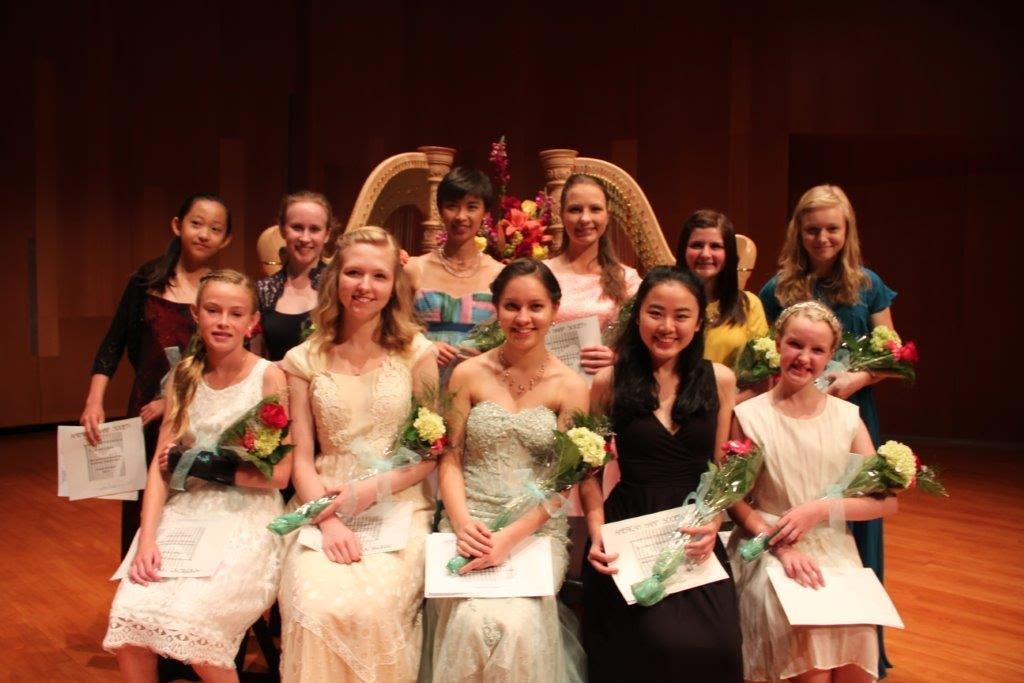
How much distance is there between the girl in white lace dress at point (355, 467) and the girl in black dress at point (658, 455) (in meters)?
0.53

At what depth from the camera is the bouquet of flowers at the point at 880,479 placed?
2475 mm

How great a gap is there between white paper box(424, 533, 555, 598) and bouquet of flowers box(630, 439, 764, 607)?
307 millimetres

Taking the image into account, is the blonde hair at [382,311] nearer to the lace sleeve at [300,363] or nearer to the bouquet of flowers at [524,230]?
the lace sleeve at [300,363]

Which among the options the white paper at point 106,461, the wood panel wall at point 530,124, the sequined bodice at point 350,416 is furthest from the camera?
the wood panel wall at point 530,124

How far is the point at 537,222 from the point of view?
3785 millimetres

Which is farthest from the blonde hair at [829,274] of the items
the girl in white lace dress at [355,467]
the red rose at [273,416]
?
the red rose at [273,416]

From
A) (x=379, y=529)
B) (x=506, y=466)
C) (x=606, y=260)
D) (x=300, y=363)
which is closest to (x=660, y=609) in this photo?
(x=506, y=466)

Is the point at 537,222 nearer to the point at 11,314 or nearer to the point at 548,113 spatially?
the point at 548,113

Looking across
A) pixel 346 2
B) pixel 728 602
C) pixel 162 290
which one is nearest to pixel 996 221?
pixel 346 2

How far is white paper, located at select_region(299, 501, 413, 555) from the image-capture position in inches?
100

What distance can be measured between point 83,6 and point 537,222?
5747 mm

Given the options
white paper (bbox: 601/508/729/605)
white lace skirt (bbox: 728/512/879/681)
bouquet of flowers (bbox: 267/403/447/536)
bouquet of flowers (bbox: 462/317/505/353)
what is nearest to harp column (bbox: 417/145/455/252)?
bouquet of flowers (bbox: 462/317/505/353)

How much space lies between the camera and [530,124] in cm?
793

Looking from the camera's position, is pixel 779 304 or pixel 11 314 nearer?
pixel 779 304
